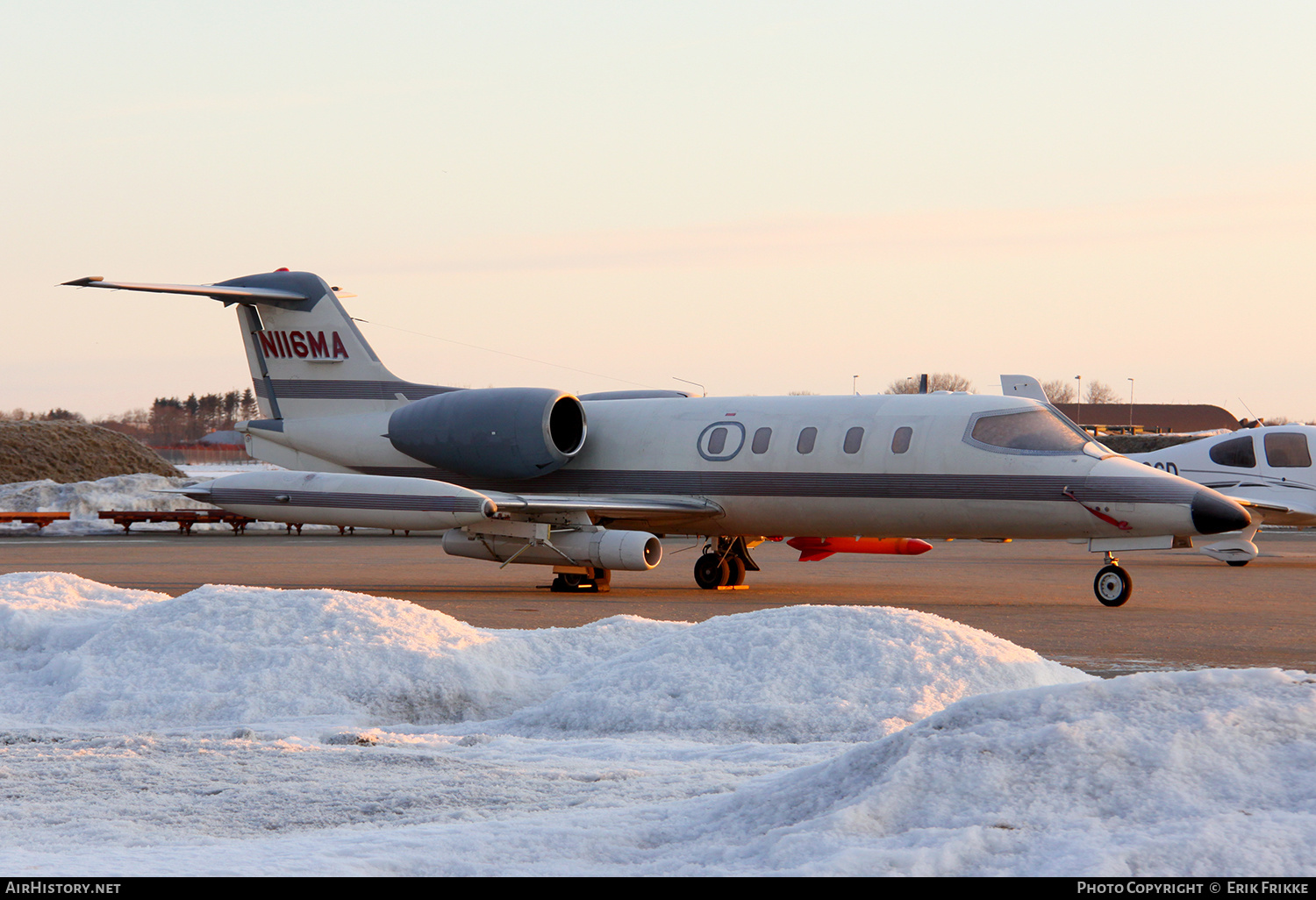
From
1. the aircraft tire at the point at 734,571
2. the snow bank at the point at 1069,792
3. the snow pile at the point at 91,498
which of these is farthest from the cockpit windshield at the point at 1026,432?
the snow pile at the point at 91,498

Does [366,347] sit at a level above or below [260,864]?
above

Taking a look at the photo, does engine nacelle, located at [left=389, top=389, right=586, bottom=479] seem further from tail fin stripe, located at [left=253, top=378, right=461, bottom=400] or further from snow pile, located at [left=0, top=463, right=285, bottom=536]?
snow pile, located at [left=0, top=463, right=285, bottom=536]

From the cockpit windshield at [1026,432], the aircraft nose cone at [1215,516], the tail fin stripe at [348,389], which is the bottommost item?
the aircraft nose cone at [1215,516]

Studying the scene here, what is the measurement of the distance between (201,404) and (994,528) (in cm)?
11057

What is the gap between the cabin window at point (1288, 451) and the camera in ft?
70.1

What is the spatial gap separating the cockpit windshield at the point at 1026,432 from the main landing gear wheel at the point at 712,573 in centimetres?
375

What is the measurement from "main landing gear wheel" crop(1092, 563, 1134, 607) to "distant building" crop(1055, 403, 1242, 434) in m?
92.8

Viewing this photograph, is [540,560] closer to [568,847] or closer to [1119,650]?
[1119,650]

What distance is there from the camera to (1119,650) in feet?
33.6

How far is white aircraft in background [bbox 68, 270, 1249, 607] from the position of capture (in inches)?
582

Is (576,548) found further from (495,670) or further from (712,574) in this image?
(495,670)

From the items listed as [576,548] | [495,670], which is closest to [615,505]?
[576,548]

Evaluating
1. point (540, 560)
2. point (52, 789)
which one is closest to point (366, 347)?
point (540, 560)

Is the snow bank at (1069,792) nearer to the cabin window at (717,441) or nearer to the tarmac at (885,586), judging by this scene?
the tarmac at (885,586)
